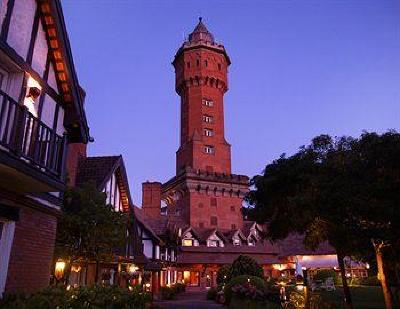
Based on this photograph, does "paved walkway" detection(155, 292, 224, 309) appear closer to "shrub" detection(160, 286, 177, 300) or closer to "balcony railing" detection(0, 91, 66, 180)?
"shrub" detection(160, 286, 177, 300)

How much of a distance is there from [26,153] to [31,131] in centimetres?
51

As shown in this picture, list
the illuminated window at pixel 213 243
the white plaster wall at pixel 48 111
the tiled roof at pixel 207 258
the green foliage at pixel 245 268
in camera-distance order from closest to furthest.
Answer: the white plaster wall at pixel 48 111
the green foliage at pixel 245 268
the tiled roof at pixel 207 258
the illuminated window at pixel 213 243

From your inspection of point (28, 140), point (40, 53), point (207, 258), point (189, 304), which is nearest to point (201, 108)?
point (207, 258)

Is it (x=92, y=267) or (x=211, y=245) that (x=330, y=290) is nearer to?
(x=211, y=245)

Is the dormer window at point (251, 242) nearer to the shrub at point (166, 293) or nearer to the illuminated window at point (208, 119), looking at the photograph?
the illuminated window at point (208, 119)

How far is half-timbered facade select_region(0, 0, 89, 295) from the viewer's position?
8070 millimetres

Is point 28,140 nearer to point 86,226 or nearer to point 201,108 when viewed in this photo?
point 86,226

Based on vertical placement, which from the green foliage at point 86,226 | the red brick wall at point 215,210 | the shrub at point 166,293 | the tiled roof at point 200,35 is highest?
A: the tiled roof at point 200,35

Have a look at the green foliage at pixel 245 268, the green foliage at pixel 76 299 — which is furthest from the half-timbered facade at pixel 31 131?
the green foliage at pixel 245 268

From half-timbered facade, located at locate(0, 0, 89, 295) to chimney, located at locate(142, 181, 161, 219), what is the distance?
4374cm

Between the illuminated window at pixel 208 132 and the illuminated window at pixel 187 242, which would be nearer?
the illuminated window at pixel 187 242

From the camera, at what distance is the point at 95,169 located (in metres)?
21.8

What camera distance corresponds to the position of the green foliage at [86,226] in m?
16.5

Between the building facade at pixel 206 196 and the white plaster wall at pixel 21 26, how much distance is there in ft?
132
